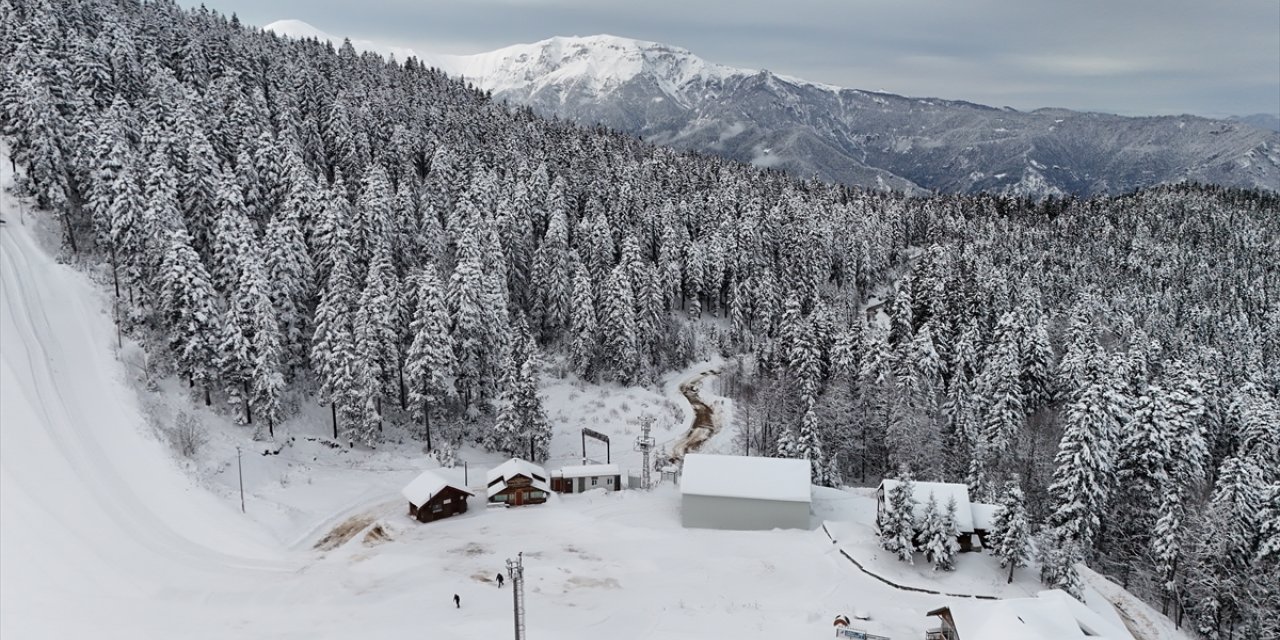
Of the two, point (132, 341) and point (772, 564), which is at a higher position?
point (132, 341)

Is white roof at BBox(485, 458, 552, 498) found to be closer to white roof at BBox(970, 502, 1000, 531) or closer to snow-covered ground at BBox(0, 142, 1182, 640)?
snow-covered ground at BBox(0, 142, 1182, 640)

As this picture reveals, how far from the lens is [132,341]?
54.1 m

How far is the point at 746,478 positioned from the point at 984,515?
567 inches

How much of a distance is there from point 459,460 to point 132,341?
2556cm

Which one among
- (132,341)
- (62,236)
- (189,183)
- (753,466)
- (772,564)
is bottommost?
(772,564)

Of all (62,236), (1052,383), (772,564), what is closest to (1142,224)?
(1052,383)

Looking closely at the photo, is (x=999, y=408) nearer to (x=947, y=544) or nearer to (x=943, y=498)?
(x=943, y=498)

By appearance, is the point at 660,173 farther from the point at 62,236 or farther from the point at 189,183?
the point at 62,236

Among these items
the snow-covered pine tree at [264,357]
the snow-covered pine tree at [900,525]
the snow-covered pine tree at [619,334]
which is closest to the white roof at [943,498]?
the snow-covered pine tree at [900,525]

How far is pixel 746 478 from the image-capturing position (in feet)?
156

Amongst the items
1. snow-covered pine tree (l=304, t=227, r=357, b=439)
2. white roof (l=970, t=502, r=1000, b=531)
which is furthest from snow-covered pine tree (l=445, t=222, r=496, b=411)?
white roof (l=970, t=502, r=1000, b=531)

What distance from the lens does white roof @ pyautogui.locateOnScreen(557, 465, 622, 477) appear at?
53.2 metres

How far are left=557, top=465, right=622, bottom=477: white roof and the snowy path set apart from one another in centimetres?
611

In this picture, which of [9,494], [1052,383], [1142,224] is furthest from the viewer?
[1142,224]
